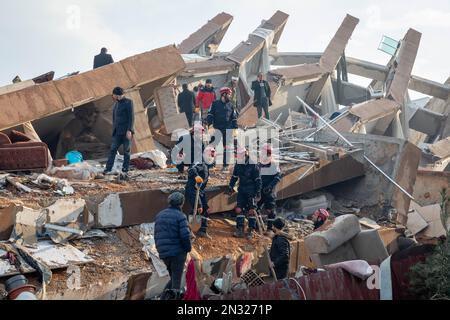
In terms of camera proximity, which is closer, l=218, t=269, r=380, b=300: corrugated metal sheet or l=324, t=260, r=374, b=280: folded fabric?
l=218, t=269, r=380, b=300: corrugated metal sheet

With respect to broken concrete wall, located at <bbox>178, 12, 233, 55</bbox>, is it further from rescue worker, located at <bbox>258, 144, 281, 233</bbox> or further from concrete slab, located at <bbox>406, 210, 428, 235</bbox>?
rescue worker, located at <bbox>258, 144, 281, 233</bbox>

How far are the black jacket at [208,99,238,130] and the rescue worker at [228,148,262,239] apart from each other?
1995mm

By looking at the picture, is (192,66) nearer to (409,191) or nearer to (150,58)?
(150,58)

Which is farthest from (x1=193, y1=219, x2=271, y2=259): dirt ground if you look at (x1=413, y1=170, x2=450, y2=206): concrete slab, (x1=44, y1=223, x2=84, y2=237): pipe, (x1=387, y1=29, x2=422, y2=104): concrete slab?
(x1=387, y1=29, x2=422, y2=104): concrete slab

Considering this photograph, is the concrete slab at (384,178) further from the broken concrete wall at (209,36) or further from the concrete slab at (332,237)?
the broken concrete wall at (209,36)

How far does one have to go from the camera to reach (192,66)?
18609mm

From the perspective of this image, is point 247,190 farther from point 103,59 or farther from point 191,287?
point 103,59

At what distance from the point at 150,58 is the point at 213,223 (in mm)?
4801

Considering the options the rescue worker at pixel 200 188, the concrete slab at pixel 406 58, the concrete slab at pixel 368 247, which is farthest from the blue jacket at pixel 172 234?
the concrete slab at pixel 406 58

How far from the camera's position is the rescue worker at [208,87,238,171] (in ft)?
41.3
